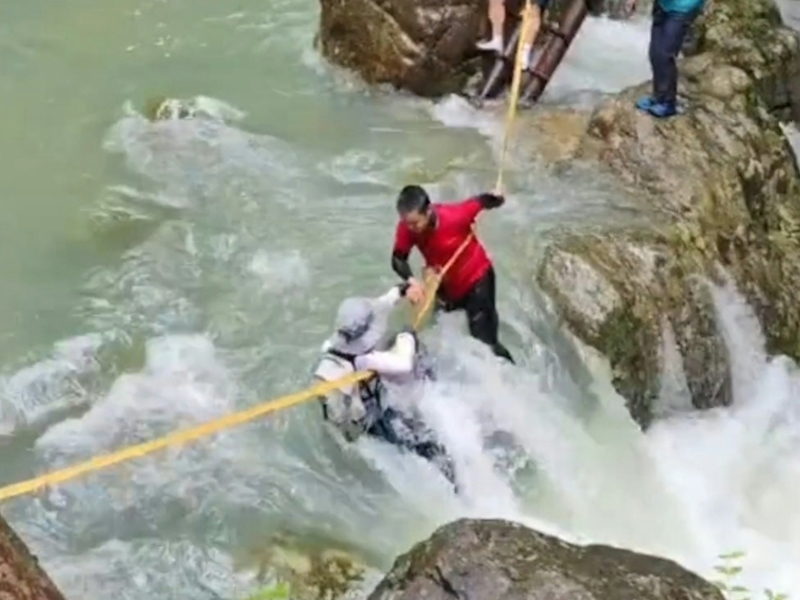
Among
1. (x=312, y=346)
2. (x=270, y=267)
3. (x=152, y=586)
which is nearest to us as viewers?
(x=152, y=586)

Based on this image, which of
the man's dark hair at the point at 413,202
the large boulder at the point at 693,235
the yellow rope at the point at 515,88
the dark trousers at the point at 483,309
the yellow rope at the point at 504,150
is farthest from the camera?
the yellow rope at the point at 515,88

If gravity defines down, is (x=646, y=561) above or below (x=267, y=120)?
above

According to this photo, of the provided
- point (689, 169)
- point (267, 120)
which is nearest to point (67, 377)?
point (267, 120)

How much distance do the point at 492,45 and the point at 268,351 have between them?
385 cm

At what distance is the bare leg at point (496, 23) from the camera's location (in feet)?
34.5

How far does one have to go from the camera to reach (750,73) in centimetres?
1043

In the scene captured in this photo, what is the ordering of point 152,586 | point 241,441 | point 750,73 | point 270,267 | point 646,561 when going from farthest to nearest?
1. point 750,73
2. point 270,267
3. point 241,441
4. point 152,586
5. point 646,561

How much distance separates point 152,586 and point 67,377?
1.84m

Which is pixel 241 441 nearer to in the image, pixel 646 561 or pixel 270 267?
pixel 270 267

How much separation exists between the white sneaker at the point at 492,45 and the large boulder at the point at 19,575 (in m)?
6.94

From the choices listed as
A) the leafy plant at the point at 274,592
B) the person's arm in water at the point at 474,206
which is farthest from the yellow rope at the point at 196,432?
the leafy plant at the point at 274,592

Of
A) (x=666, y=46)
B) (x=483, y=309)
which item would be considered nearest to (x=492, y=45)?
(x=666, y=46)

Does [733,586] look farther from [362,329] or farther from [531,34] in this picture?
[531,34]

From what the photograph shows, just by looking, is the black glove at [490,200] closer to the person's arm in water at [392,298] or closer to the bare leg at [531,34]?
the person's arm in water at [392,298]
